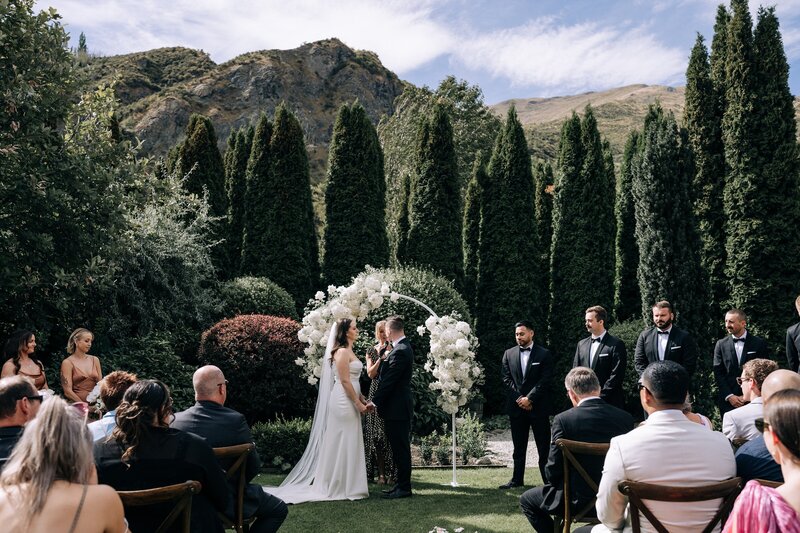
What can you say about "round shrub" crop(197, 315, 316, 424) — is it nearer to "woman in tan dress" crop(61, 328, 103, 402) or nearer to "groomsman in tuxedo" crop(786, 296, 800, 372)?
"woman in tan dress" crop(61, 328, 103, 402)

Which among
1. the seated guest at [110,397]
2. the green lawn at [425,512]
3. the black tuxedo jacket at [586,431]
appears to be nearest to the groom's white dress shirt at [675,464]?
the black tuxedo jacket at [586,431]

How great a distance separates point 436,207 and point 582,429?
12572 mm

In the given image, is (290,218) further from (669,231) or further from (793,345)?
(793,345)

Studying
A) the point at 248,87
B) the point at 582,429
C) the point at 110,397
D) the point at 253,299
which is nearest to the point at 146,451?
the point at 110,397

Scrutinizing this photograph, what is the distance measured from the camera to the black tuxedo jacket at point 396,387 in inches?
294

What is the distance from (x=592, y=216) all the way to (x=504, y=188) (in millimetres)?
2263

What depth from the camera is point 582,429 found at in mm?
4445

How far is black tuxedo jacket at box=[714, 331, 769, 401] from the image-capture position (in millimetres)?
7938

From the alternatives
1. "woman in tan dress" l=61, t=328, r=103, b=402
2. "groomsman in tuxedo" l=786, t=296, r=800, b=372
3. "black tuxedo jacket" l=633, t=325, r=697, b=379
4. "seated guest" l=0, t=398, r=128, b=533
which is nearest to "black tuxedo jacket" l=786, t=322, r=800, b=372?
"groomsman in tuxedo" l=786, t=296, r=800, b=372

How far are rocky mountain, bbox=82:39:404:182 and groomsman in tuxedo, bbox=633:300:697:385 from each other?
56680 millimetres

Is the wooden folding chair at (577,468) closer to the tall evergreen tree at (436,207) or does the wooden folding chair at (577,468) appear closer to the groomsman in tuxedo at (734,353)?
the groomsman in tuxedo at (734,353)

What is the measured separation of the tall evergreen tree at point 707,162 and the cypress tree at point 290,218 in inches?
373

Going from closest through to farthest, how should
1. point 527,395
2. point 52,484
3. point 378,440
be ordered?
point 52,484 → point 527,395 → point 378,440

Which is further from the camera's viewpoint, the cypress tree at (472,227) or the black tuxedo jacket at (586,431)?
the cypress tree at (472,227)
